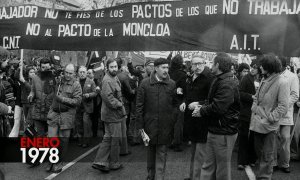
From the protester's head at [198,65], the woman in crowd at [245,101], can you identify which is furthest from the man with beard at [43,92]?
the woman in crowd at [245,101]

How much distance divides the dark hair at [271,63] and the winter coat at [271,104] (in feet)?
0.34

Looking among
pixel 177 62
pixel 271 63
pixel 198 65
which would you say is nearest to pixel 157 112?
pixel 198 65

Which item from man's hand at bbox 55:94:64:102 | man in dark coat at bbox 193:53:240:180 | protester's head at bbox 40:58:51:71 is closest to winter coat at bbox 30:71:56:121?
protester's head at bbox 40:58:51:71

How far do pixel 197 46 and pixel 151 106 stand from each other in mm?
1134

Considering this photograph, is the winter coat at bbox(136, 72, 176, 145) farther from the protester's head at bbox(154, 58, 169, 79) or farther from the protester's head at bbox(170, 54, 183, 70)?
the protester's head at bbox(170, 54, 183, 70)

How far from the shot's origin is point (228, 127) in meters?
4.61

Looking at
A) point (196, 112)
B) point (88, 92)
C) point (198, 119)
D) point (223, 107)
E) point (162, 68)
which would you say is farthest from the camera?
point (88, 92)

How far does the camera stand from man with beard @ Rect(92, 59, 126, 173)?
6363 mm

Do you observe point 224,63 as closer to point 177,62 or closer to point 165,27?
point 165,27

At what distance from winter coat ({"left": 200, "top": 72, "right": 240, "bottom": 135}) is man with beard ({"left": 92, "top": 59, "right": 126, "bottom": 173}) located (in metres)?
2.19

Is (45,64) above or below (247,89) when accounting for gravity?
above

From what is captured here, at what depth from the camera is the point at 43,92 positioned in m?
6.70

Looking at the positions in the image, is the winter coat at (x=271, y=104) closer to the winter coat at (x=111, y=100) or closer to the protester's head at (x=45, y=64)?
the winter coat at (x=111, y=100)

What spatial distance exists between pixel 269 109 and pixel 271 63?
62 centimetres
